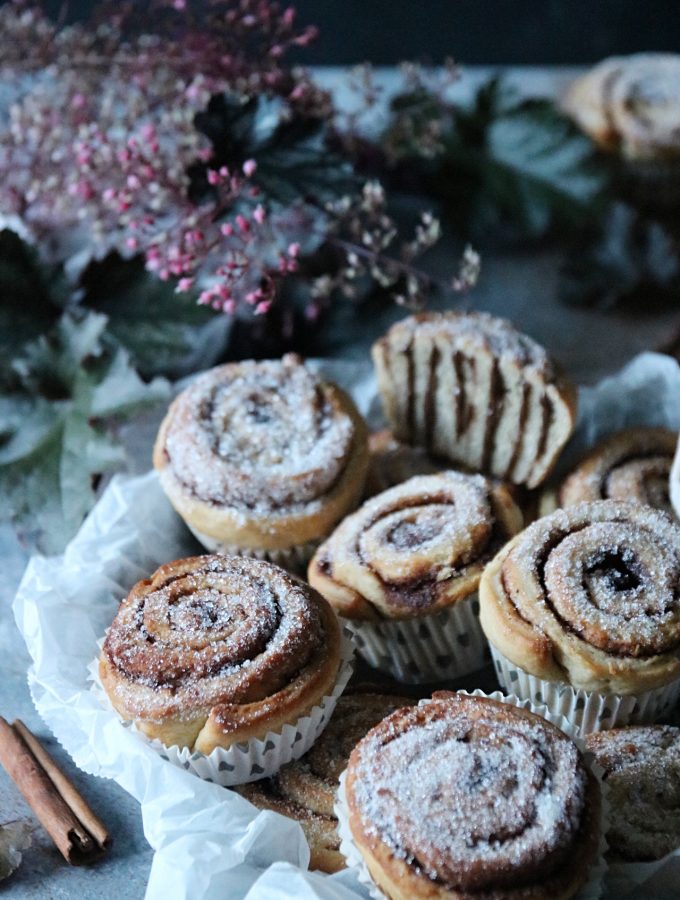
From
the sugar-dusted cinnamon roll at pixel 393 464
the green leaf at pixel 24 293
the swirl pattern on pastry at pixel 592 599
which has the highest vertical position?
the green leaf at pixel 24 293

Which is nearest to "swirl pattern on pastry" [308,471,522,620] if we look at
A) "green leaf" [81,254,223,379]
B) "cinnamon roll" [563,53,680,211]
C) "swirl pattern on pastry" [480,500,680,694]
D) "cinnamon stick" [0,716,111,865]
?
"swirl pattern on pastry" [480,500,680,694]

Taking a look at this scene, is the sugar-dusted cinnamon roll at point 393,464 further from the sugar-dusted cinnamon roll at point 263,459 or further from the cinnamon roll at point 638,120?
the cinnamon roll at point 638,120

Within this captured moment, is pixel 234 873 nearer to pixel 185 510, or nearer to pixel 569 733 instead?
pixel 569 733

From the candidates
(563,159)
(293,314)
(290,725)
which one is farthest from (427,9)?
(290,725)

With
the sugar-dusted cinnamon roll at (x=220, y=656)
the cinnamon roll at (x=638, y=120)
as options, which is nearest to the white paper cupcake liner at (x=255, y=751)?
the sugar-dusted cinnamon roll at (x=220, y=656)

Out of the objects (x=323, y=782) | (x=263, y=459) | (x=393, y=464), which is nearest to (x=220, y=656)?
(x=323, y=782)

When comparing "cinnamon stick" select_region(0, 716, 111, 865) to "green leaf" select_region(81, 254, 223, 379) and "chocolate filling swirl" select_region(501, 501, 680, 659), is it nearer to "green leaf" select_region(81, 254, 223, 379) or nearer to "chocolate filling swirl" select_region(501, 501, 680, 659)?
"chocolate filling swirl" select_region(501, 501, 680, 659)
